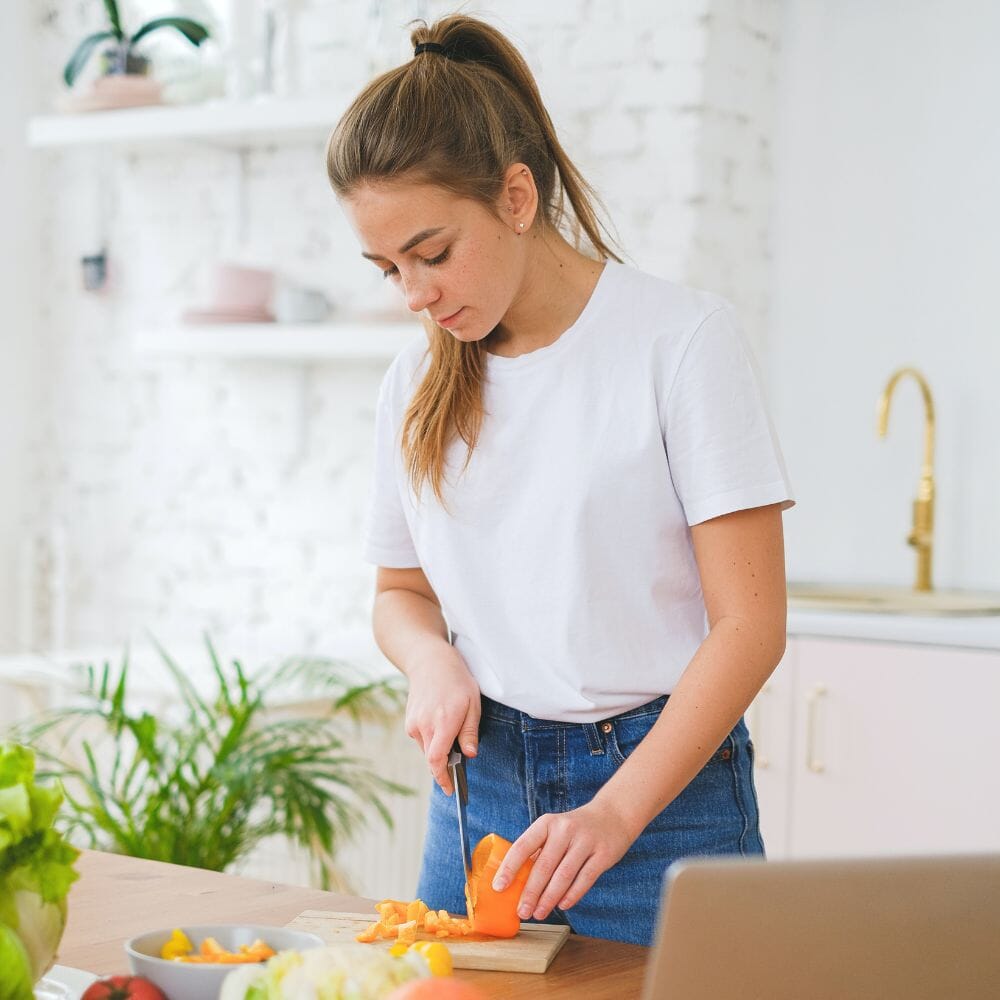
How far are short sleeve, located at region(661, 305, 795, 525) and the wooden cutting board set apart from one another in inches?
16.6

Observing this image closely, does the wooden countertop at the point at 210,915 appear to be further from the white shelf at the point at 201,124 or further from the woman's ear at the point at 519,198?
the white shelf at the point at 201,124

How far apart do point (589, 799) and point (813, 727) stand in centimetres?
137

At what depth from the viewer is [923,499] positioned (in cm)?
300

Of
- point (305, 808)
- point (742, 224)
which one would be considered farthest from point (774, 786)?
point (742, 224)

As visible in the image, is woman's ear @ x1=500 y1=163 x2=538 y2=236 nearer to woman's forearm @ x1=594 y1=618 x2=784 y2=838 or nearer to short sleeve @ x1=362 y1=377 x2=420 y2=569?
short sleeve @ x1=362 y1=377 x2=420 y2=569

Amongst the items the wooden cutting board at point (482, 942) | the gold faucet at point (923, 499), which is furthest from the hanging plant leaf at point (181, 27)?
the wooden cutting board at point (482, 942)

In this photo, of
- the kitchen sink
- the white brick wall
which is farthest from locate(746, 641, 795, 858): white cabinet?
the white brick wall

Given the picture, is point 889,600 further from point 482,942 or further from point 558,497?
point 482,942

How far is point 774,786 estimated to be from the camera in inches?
111

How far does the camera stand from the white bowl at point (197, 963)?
3.12 feet

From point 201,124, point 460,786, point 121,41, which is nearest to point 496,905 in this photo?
point 460,786

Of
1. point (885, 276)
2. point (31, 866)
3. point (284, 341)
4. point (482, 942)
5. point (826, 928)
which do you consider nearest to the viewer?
point (826, 928)

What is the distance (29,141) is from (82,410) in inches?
29.7

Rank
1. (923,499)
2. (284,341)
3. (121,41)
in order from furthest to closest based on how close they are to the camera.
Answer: (121,41), (284,341), (923,499)
